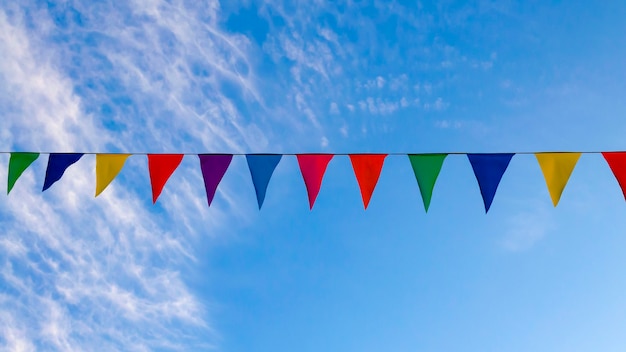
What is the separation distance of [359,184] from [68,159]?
2.94 metres

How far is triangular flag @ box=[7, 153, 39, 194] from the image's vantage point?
5.93 m

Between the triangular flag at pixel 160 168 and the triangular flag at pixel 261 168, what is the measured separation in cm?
74

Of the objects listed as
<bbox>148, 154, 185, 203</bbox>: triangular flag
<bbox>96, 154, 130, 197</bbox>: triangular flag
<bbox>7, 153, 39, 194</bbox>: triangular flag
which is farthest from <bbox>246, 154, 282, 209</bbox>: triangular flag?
<bbox>7, 153, 39, 194</bbox>: triangular flag

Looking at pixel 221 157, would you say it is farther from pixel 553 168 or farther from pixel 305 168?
pixel 553 168

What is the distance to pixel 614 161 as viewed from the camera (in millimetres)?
5586

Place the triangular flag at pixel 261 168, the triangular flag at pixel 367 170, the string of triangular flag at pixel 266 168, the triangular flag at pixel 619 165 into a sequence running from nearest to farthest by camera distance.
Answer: the triangular flag at pixel 619 165 < the string of triangular flag at pixel 266 168 < the triangular flag at pixel 261 168 < the triangular flag at pixel 367 170

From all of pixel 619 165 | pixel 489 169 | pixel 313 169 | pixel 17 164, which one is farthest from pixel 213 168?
pixel 619 165

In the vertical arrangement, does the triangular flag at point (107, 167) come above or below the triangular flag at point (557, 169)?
above

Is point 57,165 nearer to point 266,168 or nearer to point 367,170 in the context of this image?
point 266,168

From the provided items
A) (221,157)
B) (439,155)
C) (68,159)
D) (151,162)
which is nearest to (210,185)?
(221,157)

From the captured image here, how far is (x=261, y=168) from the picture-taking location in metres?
5.86

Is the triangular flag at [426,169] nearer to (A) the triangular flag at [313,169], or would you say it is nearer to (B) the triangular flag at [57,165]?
(A) the triangular flag at [313,169]

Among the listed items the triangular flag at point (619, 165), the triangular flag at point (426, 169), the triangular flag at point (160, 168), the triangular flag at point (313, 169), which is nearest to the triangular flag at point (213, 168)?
the triangular flag at point (160, 168)

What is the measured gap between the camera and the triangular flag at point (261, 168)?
5824 mm
